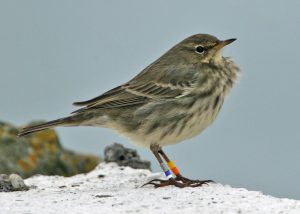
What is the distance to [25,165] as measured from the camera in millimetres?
13055

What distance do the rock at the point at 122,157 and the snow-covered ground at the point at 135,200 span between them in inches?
40.7

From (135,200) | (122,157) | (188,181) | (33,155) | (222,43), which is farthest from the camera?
(33,155)

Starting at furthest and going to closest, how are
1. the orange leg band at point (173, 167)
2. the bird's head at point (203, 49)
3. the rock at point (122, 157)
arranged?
the rock at point (122, 157) < the bird's head at point (203, 49) < the orange leg band at point (173, 167)

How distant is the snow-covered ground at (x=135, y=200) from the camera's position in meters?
9.09

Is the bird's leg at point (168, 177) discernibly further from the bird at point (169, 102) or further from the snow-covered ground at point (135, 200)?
the snow-covered ground at point (135, 200)

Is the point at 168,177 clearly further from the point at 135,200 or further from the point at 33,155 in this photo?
the point at 33,155

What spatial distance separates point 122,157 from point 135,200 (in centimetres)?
301

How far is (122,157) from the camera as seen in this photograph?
1267 cm

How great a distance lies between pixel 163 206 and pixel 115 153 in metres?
3.47

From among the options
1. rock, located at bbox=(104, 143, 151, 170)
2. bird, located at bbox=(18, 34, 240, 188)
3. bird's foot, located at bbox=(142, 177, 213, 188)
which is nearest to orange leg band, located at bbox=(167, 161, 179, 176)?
bird, located at bbox=(18, 34, 240, 188)

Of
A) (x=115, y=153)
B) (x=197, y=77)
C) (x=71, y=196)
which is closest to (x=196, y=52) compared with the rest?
(x=197, y=77)

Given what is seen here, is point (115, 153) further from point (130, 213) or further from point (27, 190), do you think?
point (130, 213)

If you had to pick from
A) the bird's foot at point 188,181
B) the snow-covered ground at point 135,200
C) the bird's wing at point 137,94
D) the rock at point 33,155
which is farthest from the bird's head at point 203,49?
the rock at point 33,155

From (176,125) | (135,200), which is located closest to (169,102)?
(176,125)
